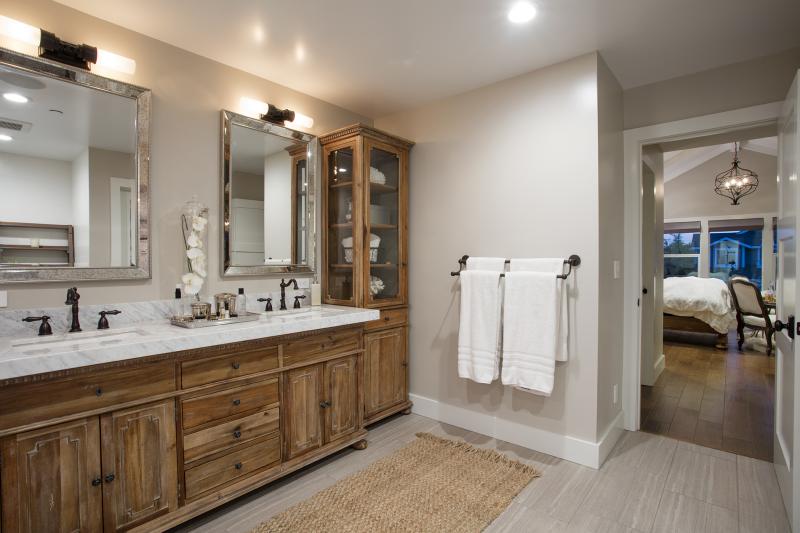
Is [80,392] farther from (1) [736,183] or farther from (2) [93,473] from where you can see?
(1) [736,183]

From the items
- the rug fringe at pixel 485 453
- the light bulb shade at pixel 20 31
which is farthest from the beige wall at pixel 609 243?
the light bulb shade at pixel 20 31

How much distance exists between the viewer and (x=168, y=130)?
7.71 ft

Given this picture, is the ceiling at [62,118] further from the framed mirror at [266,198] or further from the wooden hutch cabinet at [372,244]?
the wooden hutch cabinet at [372,244]

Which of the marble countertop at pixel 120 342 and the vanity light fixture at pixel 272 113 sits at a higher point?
the vanity light fixture at pixel 272 113

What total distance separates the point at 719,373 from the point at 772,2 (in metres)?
3.95

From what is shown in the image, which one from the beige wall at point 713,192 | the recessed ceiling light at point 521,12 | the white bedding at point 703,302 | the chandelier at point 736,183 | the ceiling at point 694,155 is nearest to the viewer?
the recessed ceiling light at point 521,12

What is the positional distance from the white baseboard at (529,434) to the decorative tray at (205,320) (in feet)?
5.45

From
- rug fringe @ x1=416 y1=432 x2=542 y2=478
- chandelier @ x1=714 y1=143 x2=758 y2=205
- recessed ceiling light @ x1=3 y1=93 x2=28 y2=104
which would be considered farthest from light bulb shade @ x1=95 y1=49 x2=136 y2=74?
chandelier @ x1=714 y1=143 x2=758 y2=205

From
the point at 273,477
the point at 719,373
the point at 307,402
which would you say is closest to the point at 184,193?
the point at 307,402

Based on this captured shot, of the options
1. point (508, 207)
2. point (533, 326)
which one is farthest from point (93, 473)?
point (508, 207)

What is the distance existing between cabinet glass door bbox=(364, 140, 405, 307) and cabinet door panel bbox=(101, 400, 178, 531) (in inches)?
61.8

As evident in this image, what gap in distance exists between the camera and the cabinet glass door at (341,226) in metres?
3.07

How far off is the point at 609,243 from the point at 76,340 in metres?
3.05

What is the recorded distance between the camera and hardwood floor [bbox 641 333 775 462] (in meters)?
2.90
